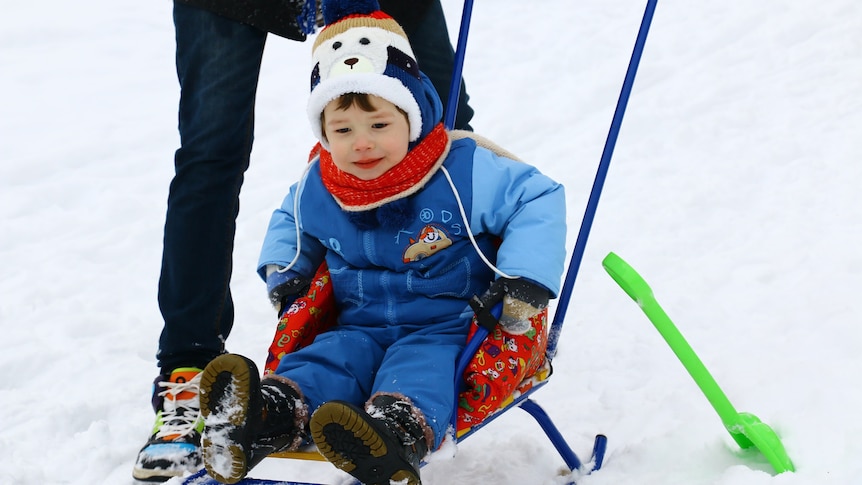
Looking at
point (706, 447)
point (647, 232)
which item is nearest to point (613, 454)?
point (706, 447)

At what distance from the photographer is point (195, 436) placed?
220cm

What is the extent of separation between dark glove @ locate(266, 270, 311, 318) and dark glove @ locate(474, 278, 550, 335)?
1.63 feet

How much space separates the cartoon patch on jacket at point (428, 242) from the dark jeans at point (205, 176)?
1.77ft

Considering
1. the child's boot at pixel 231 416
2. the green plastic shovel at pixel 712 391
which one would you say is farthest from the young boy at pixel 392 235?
the green plastic shovel at pixel 712 391

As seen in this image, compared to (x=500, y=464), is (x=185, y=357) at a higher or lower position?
higher

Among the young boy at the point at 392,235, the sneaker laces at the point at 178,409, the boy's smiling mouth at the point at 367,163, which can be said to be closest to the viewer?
the young boy at the point at 392,235

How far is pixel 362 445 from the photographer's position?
5.27ft

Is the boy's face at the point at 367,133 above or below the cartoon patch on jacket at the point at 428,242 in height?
above

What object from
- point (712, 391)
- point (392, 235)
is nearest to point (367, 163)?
point (392, 235)

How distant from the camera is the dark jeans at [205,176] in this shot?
2.23 metres

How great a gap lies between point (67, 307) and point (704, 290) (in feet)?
7.74

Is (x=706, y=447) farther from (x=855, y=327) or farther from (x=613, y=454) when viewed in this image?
(x=855, y=327)

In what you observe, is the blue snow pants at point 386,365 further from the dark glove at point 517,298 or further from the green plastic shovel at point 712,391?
the green plastic shovel at point 712,391

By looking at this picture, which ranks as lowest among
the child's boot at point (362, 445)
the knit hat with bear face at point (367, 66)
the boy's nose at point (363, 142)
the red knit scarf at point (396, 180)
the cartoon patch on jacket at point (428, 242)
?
the child's boot at point (362, 445)
